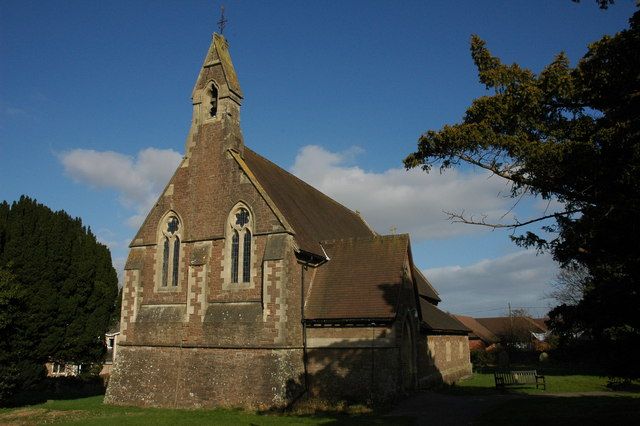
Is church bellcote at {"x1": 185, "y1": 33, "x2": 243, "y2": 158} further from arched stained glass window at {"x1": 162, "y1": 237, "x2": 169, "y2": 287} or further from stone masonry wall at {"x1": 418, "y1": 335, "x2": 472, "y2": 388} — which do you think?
stone masonry wall at {"x1": 418, "y1": 335, "x2": 472, "y2": 388}

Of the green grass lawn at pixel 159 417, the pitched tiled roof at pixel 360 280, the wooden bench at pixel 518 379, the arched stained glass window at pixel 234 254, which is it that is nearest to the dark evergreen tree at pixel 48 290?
the green grass lawn at pixel 159 417

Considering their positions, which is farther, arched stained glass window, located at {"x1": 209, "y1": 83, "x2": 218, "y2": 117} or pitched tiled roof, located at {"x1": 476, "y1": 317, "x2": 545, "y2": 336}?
pitched tiled roof, located at {"x1": 476, "y1": 317, "x2": 545, "y2": 336}

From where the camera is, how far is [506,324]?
73.7 m

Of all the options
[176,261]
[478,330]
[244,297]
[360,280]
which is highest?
[176,261]

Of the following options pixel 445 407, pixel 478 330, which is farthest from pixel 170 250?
pixel 478 330

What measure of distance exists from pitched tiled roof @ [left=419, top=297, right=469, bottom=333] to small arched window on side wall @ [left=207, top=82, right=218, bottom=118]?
14.0 metres

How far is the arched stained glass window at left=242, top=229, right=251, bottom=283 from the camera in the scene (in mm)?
22016

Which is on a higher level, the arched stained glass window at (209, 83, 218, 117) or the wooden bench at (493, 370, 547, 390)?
the arched stained glass window at (209, 83, 218, 117)

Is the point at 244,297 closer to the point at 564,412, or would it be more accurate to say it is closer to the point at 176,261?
the point at 176,261

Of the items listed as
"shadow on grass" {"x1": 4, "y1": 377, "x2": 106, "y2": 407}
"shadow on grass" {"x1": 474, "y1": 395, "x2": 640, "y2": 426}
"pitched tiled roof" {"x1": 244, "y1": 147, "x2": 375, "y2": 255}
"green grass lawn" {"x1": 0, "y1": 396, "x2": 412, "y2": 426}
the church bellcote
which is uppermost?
the church bellcote

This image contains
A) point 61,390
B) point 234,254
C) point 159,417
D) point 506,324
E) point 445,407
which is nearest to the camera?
point 159,417

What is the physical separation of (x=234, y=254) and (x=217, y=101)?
7428 mm

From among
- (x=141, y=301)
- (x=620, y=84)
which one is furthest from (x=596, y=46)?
(x=141, y=301)

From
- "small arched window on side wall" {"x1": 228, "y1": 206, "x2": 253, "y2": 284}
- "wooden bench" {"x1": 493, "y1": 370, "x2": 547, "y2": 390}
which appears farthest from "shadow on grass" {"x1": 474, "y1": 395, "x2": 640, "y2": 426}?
"small arched window on side wall" {"x1": 228, "y1": 206, "x2": 253, "y2": 284}
